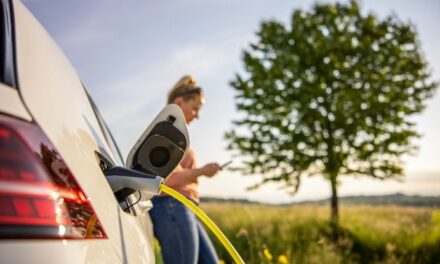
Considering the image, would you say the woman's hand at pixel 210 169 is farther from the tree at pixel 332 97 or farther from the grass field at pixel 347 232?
the tree at pixel 332 97

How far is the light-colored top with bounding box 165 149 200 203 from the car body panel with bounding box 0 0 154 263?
192 centimetres

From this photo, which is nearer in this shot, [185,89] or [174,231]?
[174,231]

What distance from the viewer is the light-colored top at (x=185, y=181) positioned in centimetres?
337

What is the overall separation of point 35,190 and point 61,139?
179 millimetres

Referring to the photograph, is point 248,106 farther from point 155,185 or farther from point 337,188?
point 155,185

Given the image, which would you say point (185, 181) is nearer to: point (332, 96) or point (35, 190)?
point (35, 190)

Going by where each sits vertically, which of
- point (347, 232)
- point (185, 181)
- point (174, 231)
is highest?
point (185, 181)

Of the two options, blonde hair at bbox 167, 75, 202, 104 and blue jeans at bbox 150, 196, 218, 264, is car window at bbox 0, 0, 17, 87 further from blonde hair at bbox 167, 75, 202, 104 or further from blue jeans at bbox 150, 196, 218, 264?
blonde hair at bbox 167, 75, 202, 104

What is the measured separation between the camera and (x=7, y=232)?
804 mm

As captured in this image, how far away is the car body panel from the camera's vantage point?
857 millimetres

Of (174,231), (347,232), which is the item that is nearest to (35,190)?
(174,231)

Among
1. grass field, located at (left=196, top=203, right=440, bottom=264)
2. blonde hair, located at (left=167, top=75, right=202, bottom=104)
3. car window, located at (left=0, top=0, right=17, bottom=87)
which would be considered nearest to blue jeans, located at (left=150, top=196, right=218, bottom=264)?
blonde hair, located at (left=167, top=75, right=202, bottom=104)

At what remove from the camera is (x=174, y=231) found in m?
3.14

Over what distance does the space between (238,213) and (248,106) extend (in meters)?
4.31
